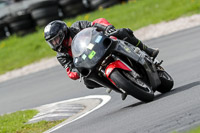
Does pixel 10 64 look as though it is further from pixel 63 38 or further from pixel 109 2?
pixel 63 38

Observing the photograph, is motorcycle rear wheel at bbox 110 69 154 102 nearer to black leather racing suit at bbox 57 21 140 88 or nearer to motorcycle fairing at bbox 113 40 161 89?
motorcycle fairing at bbox 113 40 161 89

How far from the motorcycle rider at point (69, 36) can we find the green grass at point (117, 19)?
1010 cm

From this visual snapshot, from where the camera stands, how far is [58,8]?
2241cm

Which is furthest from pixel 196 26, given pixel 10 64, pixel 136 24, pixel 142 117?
pixel 142 117

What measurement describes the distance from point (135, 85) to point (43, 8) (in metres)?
14.8

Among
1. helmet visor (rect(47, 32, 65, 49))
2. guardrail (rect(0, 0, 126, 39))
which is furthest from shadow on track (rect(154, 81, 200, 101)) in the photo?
guardrail (rect(0, 0, 126, 39))

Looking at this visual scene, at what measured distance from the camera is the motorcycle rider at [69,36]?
7.65 meters

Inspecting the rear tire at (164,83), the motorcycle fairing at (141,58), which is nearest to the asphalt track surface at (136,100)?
the rear tire at (164,83)

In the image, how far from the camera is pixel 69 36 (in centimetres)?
793

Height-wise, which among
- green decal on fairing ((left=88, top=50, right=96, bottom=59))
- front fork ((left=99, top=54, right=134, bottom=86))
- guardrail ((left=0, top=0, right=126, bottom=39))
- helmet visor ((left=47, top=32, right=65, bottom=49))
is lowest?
guardrail ((left=0, top=0, right=126, bottom=39))

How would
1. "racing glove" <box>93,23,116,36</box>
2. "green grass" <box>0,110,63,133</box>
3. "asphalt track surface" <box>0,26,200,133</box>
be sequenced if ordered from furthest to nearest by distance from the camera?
"green grass" <box>0,110,63,133</box>, "racing glove" <box>93,23,116,36</box>, "asphalt track surface" <box>0,26,200,133</box>

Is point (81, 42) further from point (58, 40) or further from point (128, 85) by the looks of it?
point (128, 85)

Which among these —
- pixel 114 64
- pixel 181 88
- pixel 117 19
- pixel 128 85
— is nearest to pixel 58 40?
pixel 114 64

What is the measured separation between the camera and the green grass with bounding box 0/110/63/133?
8.40 metres
